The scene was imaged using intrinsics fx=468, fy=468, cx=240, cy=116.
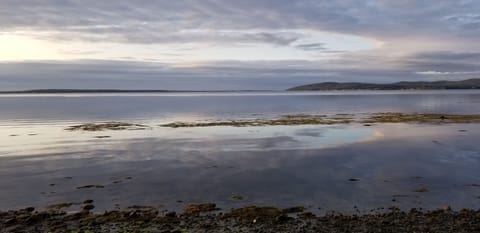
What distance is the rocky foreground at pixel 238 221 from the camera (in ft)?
33.4

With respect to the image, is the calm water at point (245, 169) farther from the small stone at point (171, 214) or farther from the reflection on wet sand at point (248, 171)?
the small stone at point (171, 214)

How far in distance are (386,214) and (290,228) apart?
2606mm

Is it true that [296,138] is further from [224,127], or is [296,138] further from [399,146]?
[224,127]

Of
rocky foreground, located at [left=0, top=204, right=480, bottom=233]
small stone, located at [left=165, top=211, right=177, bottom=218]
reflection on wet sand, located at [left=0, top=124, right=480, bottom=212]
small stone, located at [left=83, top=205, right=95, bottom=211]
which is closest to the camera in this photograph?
rocky foreground, located at [left=0, top=204, right=480, bottom=233]

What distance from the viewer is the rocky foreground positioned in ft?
33.4

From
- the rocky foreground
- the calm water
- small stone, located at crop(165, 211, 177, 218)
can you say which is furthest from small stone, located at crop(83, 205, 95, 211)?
small stone, located at crop(165, 211, 177, 218)

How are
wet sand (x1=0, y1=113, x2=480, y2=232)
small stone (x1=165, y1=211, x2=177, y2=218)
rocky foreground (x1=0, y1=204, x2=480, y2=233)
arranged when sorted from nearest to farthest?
rocky foreground (x1=0, y1=204, x2=480, y2=233) < wet sand (x1=0, y1=113, x2=480, y2=232) < small stone (x1=165, y1=211, x2=177, y2=218)

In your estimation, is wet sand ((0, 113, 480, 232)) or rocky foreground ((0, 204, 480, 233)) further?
wet sand ((0, 113, 480, 232))

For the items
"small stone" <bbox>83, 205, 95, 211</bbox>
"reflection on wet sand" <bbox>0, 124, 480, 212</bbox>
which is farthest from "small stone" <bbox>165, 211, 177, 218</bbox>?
"small stone" <bbox>83, 205, 95, 211</bbox>

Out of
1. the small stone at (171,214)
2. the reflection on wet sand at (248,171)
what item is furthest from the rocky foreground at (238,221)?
the reflection on wet sand at (248,171)

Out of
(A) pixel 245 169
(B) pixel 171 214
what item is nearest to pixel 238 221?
(B) pixel 171 214

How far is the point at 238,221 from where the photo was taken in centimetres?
1089

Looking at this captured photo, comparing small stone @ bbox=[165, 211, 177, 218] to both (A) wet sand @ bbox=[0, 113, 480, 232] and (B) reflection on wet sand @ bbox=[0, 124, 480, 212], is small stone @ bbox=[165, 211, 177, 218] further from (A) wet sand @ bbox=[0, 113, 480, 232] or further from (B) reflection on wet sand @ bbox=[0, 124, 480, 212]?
(B) reflection on wet sand @ bbox=[0, 124, 480, 212]

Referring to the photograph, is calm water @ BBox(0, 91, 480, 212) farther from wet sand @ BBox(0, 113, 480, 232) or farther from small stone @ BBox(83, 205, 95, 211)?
small stone @ BBox(83, 205, 95, 211)
